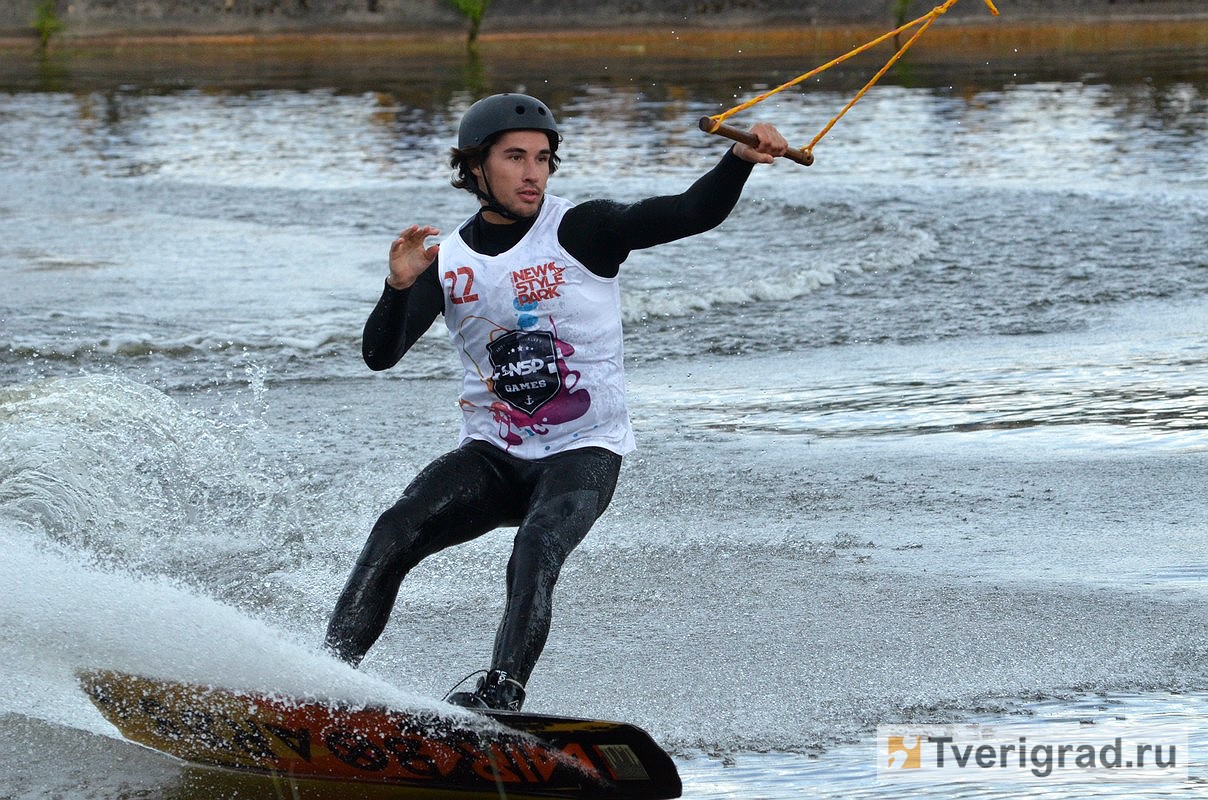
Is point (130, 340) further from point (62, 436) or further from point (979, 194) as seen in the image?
point (979, 194)

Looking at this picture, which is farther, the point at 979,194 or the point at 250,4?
the point at 250,4

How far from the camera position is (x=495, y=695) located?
4.13 meters

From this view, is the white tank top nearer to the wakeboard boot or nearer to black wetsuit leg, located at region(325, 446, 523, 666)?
black wetsuit leg, located at region(325, 446, 523, 666)

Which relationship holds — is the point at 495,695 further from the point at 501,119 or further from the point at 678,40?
the point at 678,40

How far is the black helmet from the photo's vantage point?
4742 millimetres

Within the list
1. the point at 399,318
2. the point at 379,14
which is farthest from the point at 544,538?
the point at 379,14

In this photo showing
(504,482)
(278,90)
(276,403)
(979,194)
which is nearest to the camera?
(504,482)

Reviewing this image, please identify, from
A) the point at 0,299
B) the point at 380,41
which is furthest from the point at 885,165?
the point at 380,41

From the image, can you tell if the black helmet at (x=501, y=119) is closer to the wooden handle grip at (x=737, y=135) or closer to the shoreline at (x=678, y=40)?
the wooden handle grip at (x=737, y=135)

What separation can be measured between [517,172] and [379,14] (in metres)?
45.1

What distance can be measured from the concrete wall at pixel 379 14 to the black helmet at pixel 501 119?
41517 mm

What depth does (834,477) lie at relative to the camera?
7320 millimetres

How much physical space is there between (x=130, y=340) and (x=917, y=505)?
19.1 feet

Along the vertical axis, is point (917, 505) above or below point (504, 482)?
below
